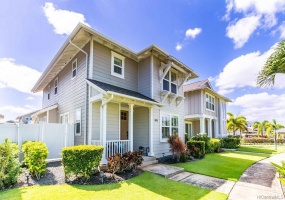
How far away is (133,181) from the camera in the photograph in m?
6.70

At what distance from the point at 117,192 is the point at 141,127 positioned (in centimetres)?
606

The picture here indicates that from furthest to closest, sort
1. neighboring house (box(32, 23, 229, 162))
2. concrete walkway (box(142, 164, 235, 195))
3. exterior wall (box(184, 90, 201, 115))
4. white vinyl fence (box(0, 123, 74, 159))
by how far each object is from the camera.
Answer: exterior wall (box(184, 90, 201, 115)) → neighboring house (box(32, 23, 229, 162)) → white vinyl fence (box(0, 123, 74, 159)) → concrete walkway (box(142, 164, 235, 195))

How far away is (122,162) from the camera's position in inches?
292

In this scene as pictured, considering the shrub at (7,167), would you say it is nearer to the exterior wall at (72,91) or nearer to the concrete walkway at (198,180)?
the exterior wall at (72,91)

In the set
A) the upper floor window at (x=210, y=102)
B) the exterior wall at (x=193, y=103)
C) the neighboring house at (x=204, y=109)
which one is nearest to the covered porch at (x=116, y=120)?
the neighboring house at (x=204, y=109)

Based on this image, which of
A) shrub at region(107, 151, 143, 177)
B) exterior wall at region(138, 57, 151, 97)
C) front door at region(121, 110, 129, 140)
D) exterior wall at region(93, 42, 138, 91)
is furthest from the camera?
exterior wall at region(138, 57, 151, 97)

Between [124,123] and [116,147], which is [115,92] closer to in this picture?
[116,147]

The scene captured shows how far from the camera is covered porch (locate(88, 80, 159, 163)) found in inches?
324

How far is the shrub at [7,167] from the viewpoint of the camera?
577cm

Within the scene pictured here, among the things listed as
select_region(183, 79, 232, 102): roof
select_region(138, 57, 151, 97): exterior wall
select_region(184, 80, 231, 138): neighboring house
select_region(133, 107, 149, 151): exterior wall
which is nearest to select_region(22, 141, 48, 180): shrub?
select_region(133, 107, 149, 151): exterior wall

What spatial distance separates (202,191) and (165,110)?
23.2 ft

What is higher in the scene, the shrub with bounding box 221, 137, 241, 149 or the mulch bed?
the mulch bed

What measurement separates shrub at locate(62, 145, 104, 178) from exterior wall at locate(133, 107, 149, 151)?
16.1 ft

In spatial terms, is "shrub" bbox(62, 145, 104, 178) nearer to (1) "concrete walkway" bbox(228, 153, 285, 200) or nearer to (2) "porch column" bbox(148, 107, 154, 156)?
(2) "porch column" bbox(148, 107, 154, 156)
